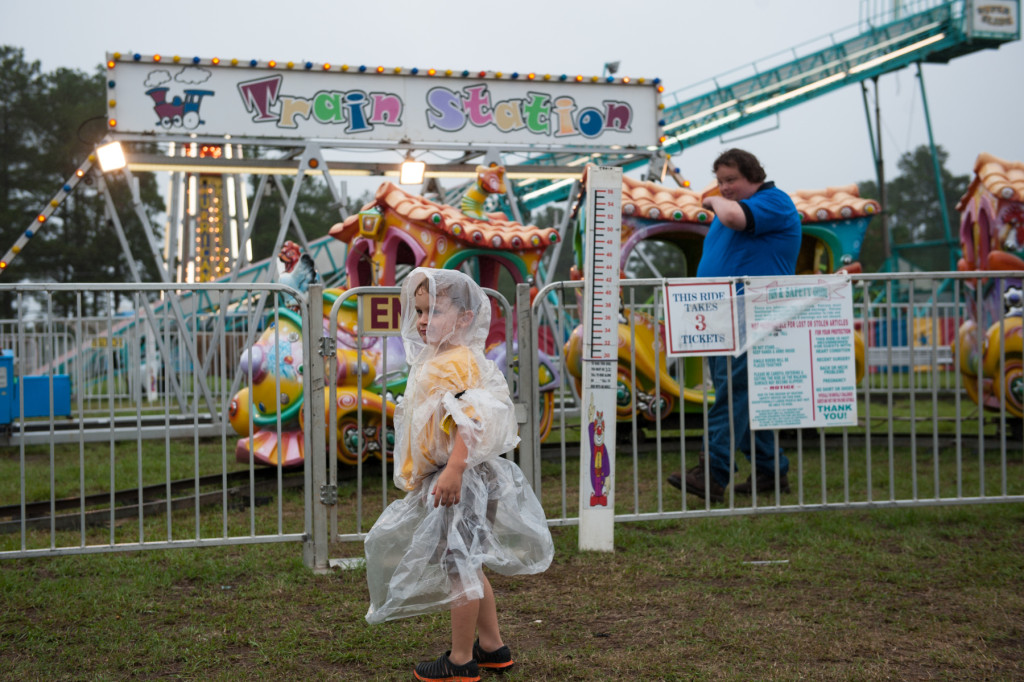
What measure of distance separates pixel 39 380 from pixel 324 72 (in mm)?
5123

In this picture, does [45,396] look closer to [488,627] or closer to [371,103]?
[371,103]

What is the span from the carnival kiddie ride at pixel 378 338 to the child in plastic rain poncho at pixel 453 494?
10.3 feet

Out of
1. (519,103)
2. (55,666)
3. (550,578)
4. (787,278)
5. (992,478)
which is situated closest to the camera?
(55,666)

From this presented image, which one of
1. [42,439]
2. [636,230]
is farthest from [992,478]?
[42,439]

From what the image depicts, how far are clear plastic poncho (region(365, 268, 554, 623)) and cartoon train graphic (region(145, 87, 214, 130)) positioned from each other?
9118 millimetres

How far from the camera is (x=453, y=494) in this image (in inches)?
116

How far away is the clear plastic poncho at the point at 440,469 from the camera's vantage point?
3.02m

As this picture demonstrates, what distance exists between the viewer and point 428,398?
307 cm

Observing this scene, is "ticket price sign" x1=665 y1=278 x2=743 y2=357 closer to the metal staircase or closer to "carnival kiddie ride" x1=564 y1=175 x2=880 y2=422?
"carnival kiddie ride" x1=564 y1=175 x2=880 y2=422

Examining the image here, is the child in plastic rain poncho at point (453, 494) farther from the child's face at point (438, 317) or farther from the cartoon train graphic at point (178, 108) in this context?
the cartoon train graphic at point (178, 108)

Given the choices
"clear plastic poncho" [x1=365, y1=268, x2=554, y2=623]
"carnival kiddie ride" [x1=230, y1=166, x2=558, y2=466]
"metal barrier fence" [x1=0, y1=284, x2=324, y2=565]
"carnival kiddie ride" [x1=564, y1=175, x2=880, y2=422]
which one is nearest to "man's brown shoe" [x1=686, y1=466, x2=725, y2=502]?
"carnival kiddie ride" [x1=230, y1=166, x2=558, y2=466]

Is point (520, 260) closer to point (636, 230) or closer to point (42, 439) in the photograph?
point (636, 230)

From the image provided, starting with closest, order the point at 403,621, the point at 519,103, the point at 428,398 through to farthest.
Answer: the point at 428,398 < the point at 403,621 < the point at 519,103

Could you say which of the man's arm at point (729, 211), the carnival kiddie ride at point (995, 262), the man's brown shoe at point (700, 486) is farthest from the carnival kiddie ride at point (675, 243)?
the man's arm at point (729, 211)
